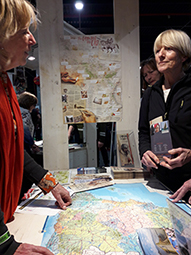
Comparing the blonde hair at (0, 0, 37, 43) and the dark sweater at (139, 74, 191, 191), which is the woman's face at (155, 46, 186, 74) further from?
the blonde hair at (0, 0, 37, 43)

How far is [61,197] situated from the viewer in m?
1.15

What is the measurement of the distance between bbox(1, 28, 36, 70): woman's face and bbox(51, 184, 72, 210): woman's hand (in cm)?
74

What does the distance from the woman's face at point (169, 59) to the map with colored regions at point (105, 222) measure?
0.91m

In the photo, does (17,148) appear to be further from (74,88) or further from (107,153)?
(107,153)

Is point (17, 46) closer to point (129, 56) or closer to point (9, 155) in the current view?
point (9, 155)

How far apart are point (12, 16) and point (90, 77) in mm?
1593

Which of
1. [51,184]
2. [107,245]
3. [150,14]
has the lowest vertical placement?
[107,245]

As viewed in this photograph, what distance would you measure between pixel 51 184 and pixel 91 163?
2549 mm

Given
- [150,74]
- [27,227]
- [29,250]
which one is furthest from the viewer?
[150,74]

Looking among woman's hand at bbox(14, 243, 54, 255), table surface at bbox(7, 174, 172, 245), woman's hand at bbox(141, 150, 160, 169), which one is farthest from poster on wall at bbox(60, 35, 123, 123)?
woman's hand at bbox(14, 243, 54, 255)

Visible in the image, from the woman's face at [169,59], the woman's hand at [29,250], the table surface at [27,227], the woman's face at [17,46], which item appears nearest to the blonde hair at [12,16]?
the woman's face at [17,46]

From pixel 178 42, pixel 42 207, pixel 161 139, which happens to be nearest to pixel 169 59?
pixel 178 42

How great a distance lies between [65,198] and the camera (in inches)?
Result: 45.4

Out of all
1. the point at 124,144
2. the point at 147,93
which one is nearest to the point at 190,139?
the point at 147,93
